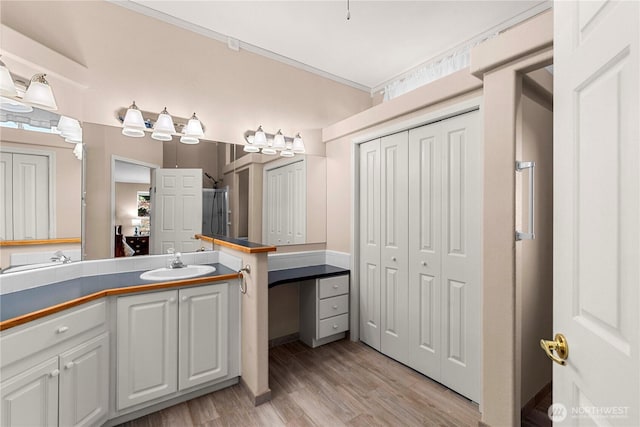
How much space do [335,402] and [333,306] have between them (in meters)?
0.92

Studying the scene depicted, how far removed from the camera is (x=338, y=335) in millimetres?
2980

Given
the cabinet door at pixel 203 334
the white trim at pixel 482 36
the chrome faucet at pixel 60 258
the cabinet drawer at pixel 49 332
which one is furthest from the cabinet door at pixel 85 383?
the white trim at pixel 482 36

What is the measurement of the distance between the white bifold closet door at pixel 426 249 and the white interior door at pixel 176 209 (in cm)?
155

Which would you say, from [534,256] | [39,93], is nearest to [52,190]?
[39,93]

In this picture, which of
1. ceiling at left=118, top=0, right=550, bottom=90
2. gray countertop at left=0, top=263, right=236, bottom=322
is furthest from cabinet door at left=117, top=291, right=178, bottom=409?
ceiling at left=118, top=0, right=550, bottom=90

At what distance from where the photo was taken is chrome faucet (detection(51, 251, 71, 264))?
1.88 meters

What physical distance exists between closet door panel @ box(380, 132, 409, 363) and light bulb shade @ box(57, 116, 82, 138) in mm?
2345

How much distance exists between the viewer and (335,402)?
Result: 2025mm

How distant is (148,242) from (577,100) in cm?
262

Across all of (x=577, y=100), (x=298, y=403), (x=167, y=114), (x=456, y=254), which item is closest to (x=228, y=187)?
(x=167, y=114)

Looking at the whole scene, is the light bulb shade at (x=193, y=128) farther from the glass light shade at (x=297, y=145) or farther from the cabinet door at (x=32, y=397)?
the cabinet door at (x=32, y=397)

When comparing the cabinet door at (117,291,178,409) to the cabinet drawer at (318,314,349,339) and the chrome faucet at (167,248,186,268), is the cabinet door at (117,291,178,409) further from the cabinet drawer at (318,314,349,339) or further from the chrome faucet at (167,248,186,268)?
the cabinet drawer at (318,314,349,339)

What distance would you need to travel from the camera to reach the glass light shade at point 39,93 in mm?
1703

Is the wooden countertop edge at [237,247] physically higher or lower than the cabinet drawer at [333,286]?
higher
